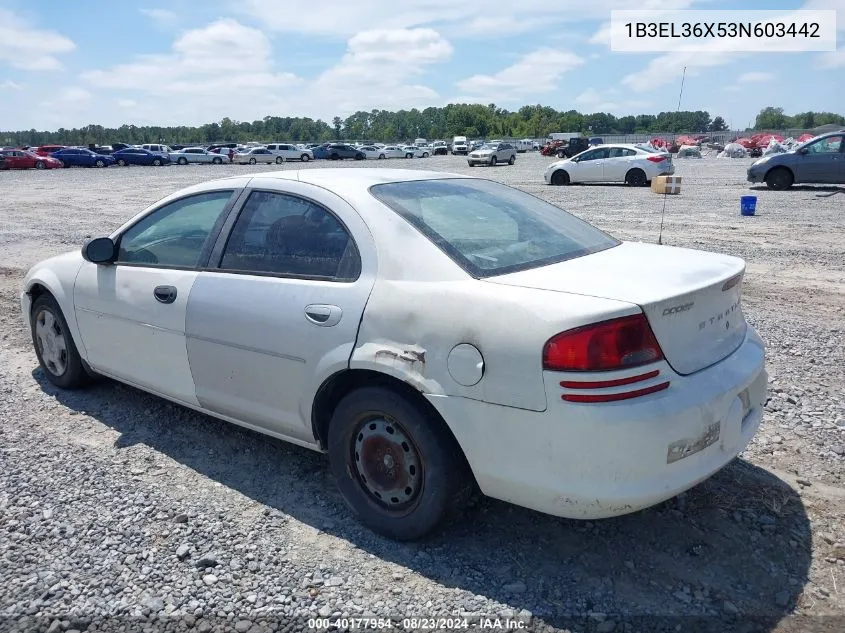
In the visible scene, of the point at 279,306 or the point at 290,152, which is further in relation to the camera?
the point at 290,152

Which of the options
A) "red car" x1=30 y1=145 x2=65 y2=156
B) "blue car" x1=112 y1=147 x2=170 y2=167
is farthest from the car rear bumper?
"red car" x1=30 y1=145 x2=65 y2=156

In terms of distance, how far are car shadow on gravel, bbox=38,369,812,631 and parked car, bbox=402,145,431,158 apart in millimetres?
62619

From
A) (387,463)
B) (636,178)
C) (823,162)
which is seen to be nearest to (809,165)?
(823,162)

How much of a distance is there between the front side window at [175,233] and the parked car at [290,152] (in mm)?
54652

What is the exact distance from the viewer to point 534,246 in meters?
3.45

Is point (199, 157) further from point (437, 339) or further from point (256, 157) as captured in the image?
point (437, 339)

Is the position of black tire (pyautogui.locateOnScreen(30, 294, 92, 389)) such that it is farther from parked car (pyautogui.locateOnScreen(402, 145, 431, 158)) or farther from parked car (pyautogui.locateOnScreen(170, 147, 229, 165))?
parked car (pyautogui.locateOnScreen(402, 145, 431, 158))

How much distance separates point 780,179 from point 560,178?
7.23m

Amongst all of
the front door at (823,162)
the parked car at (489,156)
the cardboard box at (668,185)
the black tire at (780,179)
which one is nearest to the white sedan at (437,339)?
the cardboard box at (668,185)

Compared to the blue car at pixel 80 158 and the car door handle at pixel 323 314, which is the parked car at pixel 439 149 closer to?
the blue car at pixel 80 158

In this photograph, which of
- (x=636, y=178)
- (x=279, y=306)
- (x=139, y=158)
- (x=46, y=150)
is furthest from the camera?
(x=46, y=150)

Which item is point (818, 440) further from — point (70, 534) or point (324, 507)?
point (70, 534)

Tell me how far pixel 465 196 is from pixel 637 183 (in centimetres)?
2149

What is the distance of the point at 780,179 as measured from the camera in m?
20.2
